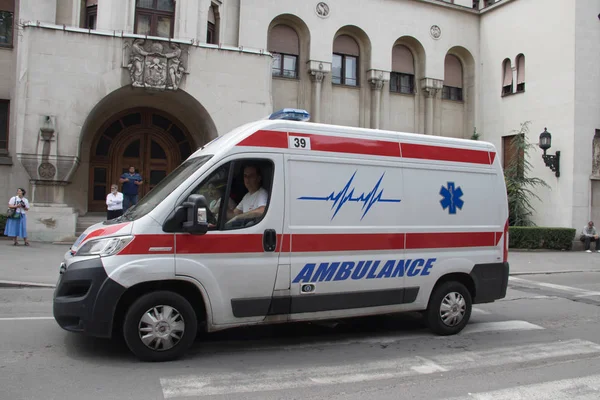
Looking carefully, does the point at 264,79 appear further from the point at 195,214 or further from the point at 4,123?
the point at 195,214

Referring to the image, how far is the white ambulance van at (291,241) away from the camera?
16.9 ft

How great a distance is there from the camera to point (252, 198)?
225 inches

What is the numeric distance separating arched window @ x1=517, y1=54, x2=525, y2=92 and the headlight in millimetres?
22185

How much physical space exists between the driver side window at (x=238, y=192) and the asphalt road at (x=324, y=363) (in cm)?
145

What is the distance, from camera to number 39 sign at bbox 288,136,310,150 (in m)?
5.84

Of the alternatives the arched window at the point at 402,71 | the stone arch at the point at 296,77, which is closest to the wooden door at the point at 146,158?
the stone arch at the point at 296,77

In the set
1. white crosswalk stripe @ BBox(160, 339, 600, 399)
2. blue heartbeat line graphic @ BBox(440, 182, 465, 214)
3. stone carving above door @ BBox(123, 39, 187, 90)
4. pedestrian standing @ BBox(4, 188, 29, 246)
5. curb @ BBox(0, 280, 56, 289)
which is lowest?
white crosswalk stripe @ BBox(160, 339, 600, 399)

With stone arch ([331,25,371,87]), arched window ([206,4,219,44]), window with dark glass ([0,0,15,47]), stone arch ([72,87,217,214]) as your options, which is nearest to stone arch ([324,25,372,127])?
stone arch ([331,25,371,87])

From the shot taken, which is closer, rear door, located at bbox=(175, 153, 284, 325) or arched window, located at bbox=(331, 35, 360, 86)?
rear door, located at bbox=(175, 153, 284, 325)

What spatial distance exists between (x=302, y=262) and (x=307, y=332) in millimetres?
1425

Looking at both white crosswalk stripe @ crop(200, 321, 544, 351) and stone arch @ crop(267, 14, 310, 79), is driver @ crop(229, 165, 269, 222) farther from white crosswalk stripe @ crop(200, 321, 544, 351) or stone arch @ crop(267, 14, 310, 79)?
stone arch @ crop(267, 14, 310, 79)

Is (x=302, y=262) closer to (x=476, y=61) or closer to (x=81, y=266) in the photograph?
(x=81, y=266)

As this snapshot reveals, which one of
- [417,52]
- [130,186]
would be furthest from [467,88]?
[130,186]

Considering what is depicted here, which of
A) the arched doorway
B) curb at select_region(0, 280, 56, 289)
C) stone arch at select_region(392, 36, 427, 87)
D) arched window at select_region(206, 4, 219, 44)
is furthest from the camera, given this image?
stone arch at select_region(392, 36, 427, 87)
